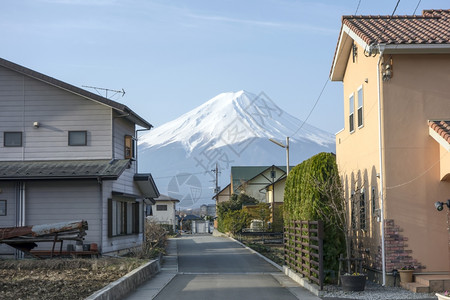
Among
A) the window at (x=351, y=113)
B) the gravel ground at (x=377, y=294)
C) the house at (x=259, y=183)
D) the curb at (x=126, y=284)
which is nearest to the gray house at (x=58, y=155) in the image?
the curb at (x=126, y=284)

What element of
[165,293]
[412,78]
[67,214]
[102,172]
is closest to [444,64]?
[412,78]

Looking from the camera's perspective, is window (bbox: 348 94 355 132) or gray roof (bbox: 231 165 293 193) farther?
gray roof (bbox: 231 165 293 193)

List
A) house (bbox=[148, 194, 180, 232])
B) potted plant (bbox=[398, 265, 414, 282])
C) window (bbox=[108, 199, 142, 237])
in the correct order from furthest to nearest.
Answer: house (bbox=[148, 194, 180, 232]) < window (bbox=[108, 199, 142, 237]) < potted plant (bbox=[398, 265, 414, 282])

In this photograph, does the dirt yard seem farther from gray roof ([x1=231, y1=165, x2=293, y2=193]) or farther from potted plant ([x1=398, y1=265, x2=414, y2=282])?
gray roof ([x1=231, y1=165, x2=293, y2=193])

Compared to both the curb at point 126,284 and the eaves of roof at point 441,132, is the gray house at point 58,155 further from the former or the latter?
the eaves of roof at point 441,132

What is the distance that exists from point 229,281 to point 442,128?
721 centimetres

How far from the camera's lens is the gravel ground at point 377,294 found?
14367 millimetres

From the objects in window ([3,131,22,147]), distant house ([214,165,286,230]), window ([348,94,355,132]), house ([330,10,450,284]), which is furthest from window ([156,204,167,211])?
house ([330,10,450,284])

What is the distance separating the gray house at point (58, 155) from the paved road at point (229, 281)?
12.5ft

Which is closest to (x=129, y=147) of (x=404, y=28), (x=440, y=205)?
(x=404, y=28)

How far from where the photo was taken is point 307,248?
17.3 meters

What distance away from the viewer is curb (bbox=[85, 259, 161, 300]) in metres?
12.8

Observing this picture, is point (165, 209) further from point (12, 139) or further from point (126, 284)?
point (126, 284)

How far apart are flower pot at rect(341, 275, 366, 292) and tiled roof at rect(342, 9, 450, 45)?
5.75 metres
